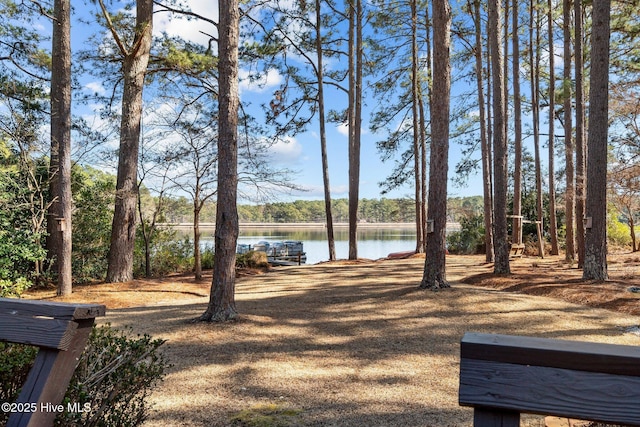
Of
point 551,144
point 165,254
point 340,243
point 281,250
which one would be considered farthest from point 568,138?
point 340,243

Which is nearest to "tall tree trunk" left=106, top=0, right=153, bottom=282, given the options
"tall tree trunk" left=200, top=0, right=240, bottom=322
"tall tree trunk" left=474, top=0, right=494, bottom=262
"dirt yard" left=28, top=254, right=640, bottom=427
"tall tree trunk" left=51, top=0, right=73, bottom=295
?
"dirt yard" left=28, top=254, right=640, bottom=427

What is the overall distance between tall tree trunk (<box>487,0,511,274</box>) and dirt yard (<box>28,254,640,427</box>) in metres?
0.62

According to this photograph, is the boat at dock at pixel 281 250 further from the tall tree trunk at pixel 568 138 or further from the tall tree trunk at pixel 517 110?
the tall tree trunk at pixel 568 138

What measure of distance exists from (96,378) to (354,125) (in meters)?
14.2

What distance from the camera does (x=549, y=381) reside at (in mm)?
843

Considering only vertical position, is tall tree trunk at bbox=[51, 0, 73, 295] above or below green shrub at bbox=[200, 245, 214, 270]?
above

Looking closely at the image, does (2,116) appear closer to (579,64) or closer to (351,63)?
(351,63)

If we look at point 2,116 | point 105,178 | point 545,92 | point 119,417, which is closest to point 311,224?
point 545,92

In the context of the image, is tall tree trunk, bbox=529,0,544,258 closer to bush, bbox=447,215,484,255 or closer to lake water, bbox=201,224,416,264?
bush, bbox=447,215,484,255

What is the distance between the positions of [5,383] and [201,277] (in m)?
9.35

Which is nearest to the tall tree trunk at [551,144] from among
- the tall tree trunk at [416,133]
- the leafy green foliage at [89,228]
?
the tall tree trunk at [416,133]

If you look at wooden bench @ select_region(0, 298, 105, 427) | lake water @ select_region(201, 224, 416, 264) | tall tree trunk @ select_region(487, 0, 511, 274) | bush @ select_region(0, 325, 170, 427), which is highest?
tall tree trunk @ select_region(487, 0, 511, 274)

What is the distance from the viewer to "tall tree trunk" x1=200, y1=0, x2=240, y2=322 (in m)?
5.70

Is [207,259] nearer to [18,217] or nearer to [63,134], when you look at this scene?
[18,217]
